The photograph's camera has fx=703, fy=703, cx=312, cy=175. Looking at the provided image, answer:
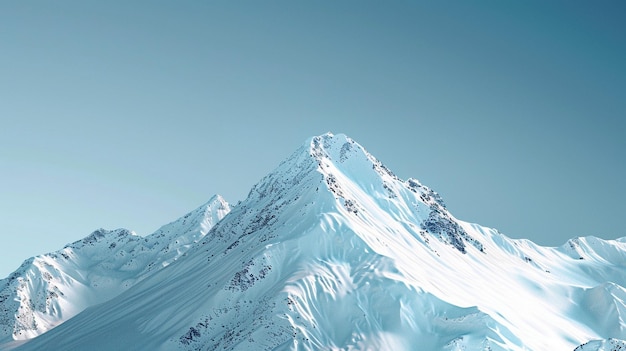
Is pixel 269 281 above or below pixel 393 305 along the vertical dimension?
above

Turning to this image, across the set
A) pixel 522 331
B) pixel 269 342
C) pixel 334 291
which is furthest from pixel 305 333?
pixel 522 331

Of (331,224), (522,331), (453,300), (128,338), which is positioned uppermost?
(331,224)

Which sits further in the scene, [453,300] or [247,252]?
[247,252]

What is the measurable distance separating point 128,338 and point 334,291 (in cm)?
5660

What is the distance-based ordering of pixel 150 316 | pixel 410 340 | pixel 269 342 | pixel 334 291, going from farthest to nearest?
pixel 150 316 → pixel 334 291 → pixel 410 340 → pixel 269 342

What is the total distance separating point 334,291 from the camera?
16488 centimetres

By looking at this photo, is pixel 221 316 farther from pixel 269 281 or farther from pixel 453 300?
pixel 453 300

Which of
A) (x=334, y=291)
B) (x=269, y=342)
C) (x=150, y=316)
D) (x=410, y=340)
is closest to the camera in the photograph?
(x=269, y=342)

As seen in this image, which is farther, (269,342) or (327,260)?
(327,260)

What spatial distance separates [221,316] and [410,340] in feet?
147

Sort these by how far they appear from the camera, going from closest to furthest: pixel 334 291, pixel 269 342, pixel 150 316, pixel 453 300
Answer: pixel 269 342, pixel 334 291, pixel 453 300, pixel 150 316

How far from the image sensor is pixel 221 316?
A: 16650cm

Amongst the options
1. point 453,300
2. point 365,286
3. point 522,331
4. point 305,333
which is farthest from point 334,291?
point 522,331

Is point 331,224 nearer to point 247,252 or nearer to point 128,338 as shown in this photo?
point 247,252
